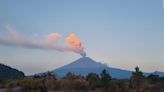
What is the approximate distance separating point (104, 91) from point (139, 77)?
196 inches

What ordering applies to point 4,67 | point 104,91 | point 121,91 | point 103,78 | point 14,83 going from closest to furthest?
point 121,91
point 104,91
point 14,83
point 103,78
point 4,67

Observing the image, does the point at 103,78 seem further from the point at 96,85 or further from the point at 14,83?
the point at 14,83

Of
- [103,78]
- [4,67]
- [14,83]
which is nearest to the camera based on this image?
[14,83]

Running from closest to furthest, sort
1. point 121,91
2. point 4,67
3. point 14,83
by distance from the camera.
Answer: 1. point 121,91
2. point 14,83
3. point 4,67

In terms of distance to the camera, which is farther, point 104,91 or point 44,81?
point 44,81

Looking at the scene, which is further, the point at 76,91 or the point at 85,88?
the point at 85,88

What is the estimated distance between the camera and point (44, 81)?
4609 centimetres

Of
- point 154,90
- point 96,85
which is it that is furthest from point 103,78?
point 154,90

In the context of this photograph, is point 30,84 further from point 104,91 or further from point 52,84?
point 104,91

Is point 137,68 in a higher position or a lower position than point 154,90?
higher

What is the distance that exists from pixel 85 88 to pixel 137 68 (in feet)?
20.7

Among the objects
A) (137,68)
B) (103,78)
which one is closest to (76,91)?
(137,68)

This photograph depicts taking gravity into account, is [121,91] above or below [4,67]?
below

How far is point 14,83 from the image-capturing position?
44.9 m
